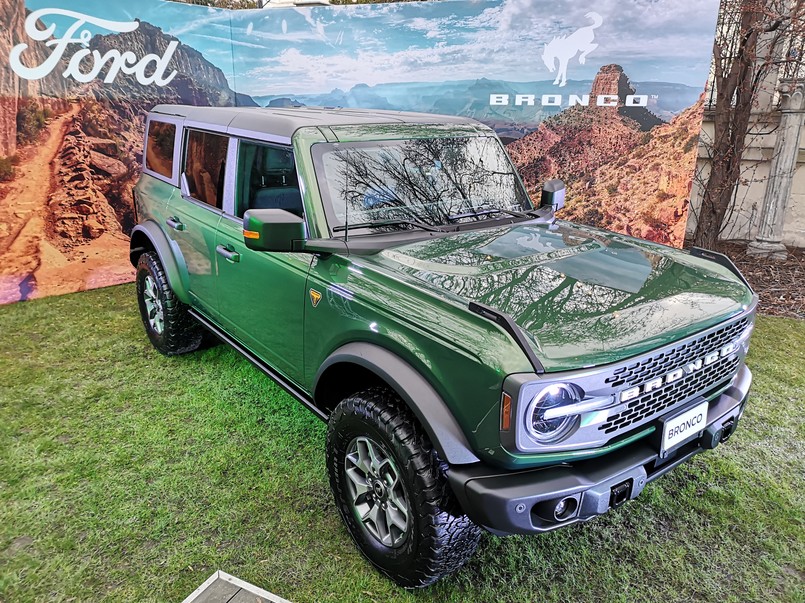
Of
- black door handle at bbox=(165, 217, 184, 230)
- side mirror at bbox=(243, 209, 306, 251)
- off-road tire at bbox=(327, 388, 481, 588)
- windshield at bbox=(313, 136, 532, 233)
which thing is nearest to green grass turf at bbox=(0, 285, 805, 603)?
off-road tire at bbox=(327, 388, 481, 588)

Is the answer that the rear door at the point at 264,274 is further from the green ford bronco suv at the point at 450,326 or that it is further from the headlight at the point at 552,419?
the headlight at the point at 552,419

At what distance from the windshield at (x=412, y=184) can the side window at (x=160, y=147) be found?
187 centimetres

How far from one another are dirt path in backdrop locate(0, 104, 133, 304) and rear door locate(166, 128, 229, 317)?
2896 millimetres

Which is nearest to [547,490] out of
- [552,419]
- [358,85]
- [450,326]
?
[552,419]

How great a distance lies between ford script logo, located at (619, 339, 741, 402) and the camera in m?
→ 2.06

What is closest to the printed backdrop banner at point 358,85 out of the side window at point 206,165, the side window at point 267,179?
the side window at point 206,165

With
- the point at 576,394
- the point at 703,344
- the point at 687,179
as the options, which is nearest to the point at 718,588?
the point at 703,344

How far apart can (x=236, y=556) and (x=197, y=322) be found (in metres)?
2.10

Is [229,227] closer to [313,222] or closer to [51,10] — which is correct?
[313,222]

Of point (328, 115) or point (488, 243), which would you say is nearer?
point (488, 243)

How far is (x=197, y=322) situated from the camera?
4289 millimetres

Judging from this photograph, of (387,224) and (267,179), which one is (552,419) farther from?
(267,179)

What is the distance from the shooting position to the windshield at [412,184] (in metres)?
2.83

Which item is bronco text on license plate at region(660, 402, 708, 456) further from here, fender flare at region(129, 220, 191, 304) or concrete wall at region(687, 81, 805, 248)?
concrete wall at region(687, 81, 805, 248)
